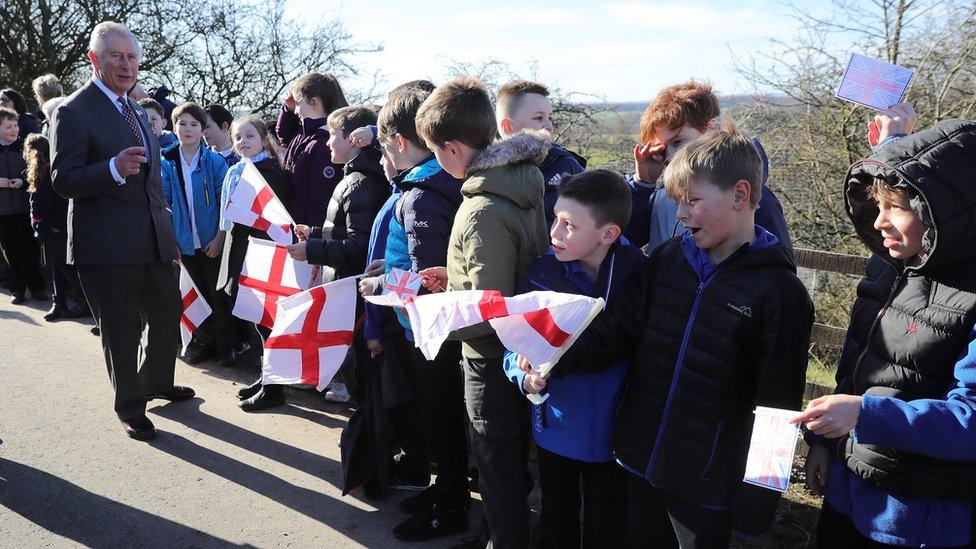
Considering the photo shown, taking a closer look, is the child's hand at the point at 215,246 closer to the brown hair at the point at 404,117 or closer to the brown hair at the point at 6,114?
the brown hair at the point at 404,117

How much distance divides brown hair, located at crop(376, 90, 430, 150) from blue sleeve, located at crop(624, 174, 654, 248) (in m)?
1.05

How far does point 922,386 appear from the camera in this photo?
1.92 m

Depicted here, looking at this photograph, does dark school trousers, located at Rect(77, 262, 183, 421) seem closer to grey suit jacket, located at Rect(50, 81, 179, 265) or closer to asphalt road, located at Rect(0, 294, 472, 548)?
grey suit jacket, located at Rect(50, 81, 179, 265)

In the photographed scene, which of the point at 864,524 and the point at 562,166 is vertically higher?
the point at 562,166

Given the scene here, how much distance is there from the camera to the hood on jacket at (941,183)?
1847 mm

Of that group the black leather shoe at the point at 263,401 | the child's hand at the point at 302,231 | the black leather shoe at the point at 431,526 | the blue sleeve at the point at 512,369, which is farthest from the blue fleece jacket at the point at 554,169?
the black leather shoe at the point at 263,401

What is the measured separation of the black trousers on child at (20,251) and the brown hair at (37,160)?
41.3 inches

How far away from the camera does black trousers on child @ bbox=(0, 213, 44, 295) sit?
7.69 m

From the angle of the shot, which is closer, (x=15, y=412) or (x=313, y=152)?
(x=15, y=412)

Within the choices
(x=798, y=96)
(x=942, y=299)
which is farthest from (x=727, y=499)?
(x=798, y=96)

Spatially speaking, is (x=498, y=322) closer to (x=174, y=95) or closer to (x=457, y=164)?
(x=457, y=164)

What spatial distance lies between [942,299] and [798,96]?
695 centimetres

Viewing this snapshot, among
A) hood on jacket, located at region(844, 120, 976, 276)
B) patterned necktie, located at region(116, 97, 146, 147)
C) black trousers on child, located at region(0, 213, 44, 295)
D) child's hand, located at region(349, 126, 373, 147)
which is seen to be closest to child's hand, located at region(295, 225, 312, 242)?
child's hand, located at region(349, 126, 373, 147)

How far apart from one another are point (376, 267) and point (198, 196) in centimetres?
288
